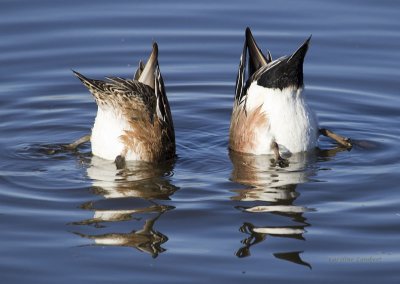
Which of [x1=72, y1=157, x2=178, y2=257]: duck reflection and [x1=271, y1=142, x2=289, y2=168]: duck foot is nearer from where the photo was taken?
[x1=72, y1=157, x2=178, y2=257]: duck reflection

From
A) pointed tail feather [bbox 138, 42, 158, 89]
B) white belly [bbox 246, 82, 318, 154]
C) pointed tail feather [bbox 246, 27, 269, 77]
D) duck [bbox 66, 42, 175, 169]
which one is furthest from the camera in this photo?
pointed tail feather [bbox 246, 27, 269, 77]

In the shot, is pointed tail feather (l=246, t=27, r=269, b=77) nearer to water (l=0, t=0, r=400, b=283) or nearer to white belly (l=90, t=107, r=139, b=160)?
water (l=0, t=0, r=400, b=283)

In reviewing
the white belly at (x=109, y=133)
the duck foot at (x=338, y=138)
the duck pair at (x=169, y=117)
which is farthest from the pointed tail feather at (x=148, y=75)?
the duck foot at (x=338, y=138)

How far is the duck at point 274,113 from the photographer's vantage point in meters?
10.6

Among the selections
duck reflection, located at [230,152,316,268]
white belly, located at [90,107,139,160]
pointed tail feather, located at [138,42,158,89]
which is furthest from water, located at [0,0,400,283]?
pointed tail feather, located at [138,42,158,89]

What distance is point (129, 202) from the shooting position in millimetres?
9531

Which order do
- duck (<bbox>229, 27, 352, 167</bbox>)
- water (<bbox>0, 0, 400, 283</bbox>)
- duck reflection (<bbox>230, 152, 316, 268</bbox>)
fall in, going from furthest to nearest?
duck (<bbox>229, 27, 352, 167</bbox>) < duck reflection (<bbox>230, 152, 316, 268</bbox>) < water (<bbox>0, 0, 400, 283</bbox>)

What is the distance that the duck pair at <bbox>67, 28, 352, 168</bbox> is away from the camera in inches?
413

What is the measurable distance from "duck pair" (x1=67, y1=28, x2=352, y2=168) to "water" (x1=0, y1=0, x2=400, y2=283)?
0.57ft

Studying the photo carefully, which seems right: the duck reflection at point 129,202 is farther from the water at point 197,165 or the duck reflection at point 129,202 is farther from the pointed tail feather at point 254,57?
the pointed tail feather at point 254,57

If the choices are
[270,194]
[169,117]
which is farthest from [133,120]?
[270,194]

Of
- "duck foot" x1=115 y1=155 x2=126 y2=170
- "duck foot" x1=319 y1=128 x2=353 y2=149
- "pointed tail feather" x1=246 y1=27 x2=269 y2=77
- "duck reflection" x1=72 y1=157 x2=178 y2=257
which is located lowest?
"duck reflection" x1=72 y1=157 x2=178 y2=257

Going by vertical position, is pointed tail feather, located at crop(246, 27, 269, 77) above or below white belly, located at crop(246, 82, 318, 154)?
above

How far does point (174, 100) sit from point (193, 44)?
1.63 meters
